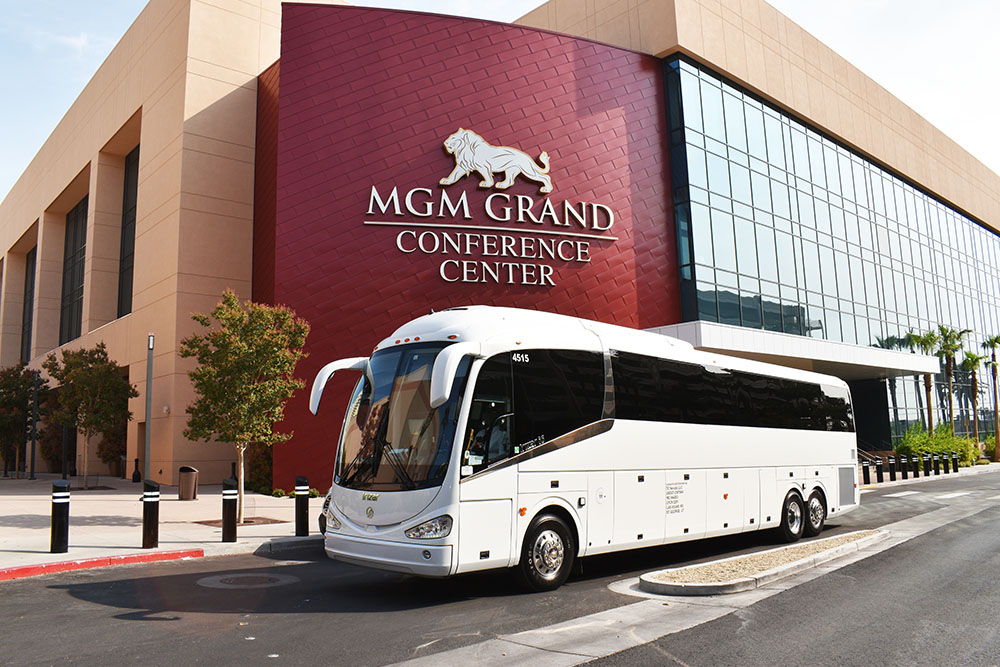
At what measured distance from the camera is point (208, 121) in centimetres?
2678

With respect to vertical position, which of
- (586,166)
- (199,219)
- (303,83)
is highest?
(303,83)

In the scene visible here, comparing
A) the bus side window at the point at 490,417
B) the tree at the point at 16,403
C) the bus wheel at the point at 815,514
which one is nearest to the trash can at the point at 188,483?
A: the bus side window at the point at 490,417

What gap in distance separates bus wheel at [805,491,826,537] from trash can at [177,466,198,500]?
1610 cm

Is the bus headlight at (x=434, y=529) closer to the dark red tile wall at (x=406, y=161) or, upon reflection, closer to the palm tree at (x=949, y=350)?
the dark red tile wall at (x=406, y=161)

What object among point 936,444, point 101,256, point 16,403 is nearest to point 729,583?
point 101,256

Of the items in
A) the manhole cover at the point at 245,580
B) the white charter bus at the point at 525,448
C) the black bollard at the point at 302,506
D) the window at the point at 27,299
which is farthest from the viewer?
the window at the point at 27,299

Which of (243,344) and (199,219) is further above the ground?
(199,219)

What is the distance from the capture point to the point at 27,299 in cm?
5303

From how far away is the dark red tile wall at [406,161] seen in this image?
2273 centimetres

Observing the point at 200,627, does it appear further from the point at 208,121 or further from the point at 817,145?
the point at 817,145

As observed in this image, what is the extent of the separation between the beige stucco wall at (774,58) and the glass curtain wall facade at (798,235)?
77 centimetres

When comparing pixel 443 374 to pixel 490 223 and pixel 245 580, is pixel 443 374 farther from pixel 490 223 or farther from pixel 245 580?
pixel 490 223

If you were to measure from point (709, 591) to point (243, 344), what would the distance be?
11393 mm

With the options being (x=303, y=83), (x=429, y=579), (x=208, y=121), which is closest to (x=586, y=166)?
(x=303, y=83)
